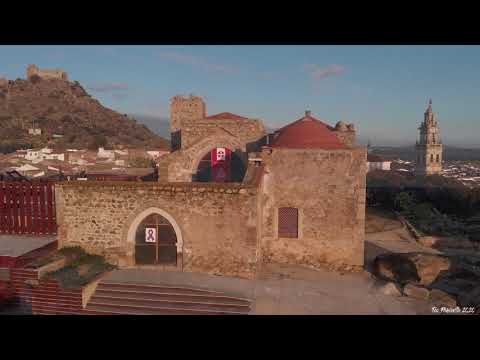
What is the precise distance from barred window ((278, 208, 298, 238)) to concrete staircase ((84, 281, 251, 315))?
157 inches

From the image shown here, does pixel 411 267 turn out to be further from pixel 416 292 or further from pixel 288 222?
pixel 288 222

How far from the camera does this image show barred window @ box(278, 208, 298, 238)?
1219cm

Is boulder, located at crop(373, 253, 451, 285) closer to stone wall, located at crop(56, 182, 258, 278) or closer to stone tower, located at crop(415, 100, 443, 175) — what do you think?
stone wall, located at crop(56, 182, 258, 278)

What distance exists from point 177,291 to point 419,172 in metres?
58.4

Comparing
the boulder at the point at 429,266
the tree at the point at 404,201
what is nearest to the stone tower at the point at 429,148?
the tree at the point at 404,201

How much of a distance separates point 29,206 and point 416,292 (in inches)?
Result: 472

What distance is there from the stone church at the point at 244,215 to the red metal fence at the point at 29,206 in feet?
3.96

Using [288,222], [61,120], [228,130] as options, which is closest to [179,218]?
[288,222]

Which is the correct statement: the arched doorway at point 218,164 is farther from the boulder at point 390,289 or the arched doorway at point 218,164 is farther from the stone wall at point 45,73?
the stone wall at point 45,73

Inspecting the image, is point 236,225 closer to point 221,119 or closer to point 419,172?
point 221,119

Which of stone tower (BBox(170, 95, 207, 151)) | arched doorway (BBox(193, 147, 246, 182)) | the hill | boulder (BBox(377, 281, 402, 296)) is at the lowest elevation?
boulder (BBox(377, 281, 402, 296))

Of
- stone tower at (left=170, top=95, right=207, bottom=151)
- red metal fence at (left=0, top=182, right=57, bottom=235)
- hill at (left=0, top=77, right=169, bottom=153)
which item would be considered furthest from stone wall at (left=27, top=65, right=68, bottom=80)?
red metal fence at (left=0, top=182, right=57, bottom=235)
